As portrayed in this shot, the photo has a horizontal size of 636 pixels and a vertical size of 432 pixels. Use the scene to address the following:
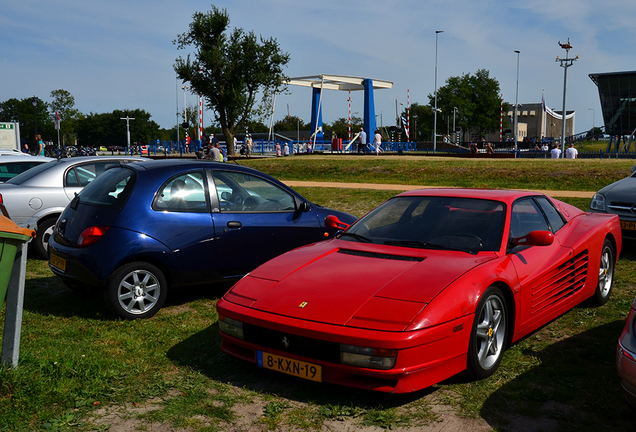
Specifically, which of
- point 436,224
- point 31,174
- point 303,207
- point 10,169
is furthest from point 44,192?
point 436,224

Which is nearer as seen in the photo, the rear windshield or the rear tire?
the rear windshield

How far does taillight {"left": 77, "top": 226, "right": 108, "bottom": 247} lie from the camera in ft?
17.7

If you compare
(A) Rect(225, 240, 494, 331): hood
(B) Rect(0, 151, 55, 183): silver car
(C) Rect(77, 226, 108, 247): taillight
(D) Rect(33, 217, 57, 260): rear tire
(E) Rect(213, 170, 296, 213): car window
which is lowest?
(D) Rect(33, 217, 57, 260): rear tire

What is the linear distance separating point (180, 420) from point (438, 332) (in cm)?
165

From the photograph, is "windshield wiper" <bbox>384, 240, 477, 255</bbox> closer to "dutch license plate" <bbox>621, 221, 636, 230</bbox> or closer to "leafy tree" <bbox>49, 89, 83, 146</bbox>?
"dutch license plate" <bbox>621, 221, 636, 230</bbox>

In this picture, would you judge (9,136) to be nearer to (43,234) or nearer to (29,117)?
(43,234)

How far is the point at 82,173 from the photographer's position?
855 centimetres

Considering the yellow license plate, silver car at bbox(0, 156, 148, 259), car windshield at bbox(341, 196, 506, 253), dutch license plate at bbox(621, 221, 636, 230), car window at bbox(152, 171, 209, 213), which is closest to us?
car windshield at bbox(341, 196, 506, 253)

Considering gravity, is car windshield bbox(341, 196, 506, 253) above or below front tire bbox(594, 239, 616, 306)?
above

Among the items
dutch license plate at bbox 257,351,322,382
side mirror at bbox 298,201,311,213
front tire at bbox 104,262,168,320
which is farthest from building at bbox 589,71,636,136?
dutch license plate at bbox 257,351,322,382

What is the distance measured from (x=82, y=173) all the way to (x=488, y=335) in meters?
6.72

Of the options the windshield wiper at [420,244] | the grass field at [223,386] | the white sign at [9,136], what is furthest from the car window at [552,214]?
the white sign at [9,136]

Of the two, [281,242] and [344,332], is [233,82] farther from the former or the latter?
[344,332]

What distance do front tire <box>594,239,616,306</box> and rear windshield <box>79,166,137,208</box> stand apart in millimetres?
4789
